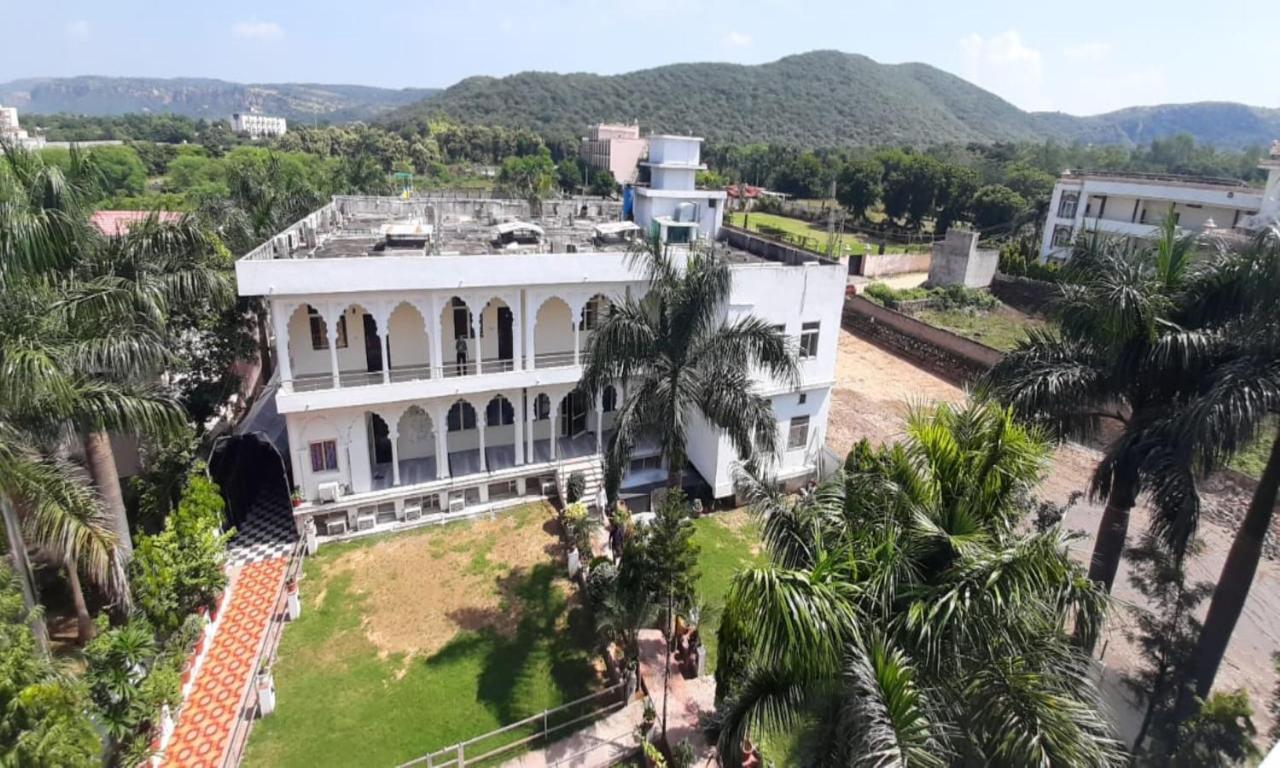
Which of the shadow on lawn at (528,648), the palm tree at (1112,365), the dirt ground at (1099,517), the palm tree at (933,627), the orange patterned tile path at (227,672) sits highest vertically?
the palm tree at (1112,365)

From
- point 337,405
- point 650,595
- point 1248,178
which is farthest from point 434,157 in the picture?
point 1248,178

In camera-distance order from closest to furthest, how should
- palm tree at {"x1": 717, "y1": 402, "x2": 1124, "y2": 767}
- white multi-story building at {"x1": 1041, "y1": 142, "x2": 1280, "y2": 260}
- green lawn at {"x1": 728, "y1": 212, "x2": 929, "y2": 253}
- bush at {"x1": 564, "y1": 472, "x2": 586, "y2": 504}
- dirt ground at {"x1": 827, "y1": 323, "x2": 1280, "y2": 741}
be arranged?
palm tree at {"x1": 717, "y1": 402, "x2": 1124, "y2": 767}, dirt ground at {"x1": 827, "y1": 323, "x2": 1280, "y2": 741}, bush at {"x1": 564, "y1": 472, "x2": 586, "y2": 504}, white multi-story building at {"x1": 1041, "y1": 142, "x2": 1280, "y2": 260}, green lawn at {"x1": 728, "y1": 212, "x2": 929, "y2": 253}

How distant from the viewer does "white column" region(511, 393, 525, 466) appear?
61.8 ft

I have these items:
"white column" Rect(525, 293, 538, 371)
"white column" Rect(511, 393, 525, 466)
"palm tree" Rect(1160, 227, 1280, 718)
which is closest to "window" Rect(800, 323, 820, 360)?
"white column" Rect(525, 293, 538, 371)

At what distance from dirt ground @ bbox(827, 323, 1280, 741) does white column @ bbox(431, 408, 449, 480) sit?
12.9 m

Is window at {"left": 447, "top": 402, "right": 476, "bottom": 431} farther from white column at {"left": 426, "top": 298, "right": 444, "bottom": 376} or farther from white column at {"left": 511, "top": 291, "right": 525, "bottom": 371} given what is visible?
white column at {"left": 511, "top": 291, "right": 525, "bottom": 371}

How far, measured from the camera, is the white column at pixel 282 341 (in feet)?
51.2

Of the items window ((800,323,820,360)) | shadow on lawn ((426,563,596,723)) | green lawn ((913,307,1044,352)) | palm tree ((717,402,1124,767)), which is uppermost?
palm tree ((717,402,1124,767))

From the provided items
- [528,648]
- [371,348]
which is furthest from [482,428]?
[528,648]

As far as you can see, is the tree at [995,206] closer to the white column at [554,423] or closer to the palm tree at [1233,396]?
the white column at [554,423]

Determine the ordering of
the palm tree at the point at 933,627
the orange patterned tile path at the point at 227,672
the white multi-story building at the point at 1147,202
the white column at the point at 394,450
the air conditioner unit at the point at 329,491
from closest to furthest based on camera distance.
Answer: the palm tree at the point at 933,627 → the orange patterned tile path at the point at 227,672 → the air conditioner unit at the point at 329,491 → the white column at the point at 394,450 → the white multi-story building at the point at 1147,202

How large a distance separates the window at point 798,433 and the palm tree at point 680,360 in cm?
774

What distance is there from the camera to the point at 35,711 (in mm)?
7406

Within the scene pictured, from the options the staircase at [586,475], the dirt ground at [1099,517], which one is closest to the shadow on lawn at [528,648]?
the staircase at [586,475]
